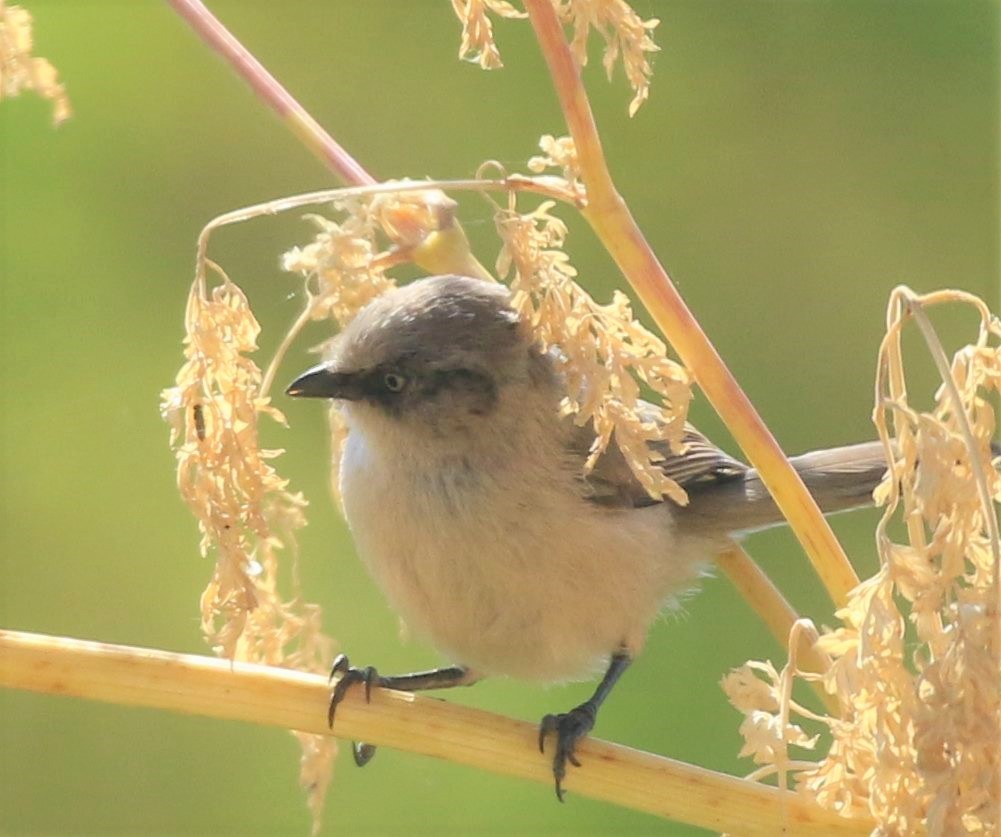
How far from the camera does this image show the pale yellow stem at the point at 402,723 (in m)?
1.26

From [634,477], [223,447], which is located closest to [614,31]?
[223,447]

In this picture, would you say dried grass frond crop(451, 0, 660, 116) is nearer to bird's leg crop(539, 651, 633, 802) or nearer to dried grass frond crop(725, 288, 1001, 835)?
dried grass frond crop(725, 288, 1001, 835)

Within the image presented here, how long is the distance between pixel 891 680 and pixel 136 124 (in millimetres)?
2778

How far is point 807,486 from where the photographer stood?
2344mm

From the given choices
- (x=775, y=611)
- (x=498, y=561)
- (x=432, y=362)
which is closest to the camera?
(x=775, y=611)

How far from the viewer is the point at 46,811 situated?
2.92m

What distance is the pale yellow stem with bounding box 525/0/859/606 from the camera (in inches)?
47.1

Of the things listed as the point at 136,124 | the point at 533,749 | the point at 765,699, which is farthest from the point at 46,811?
the point at 765,699

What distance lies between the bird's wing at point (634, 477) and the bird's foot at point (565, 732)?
0.35 meters

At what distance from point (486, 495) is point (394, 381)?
0.74 feet

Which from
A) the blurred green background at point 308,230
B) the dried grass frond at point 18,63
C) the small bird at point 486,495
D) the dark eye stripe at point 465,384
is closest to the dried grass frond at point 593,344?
the dried grass frond at point 18,63

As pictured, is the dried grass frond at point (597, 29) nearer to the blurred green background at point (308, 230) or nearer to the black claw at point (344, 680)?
the black claw at point (344, 680)

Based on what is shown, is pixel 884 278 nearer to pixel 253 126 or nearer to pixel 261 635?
pixel 253 126

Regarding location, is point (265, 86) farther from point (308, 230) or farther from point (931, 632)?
point (308, 230)
